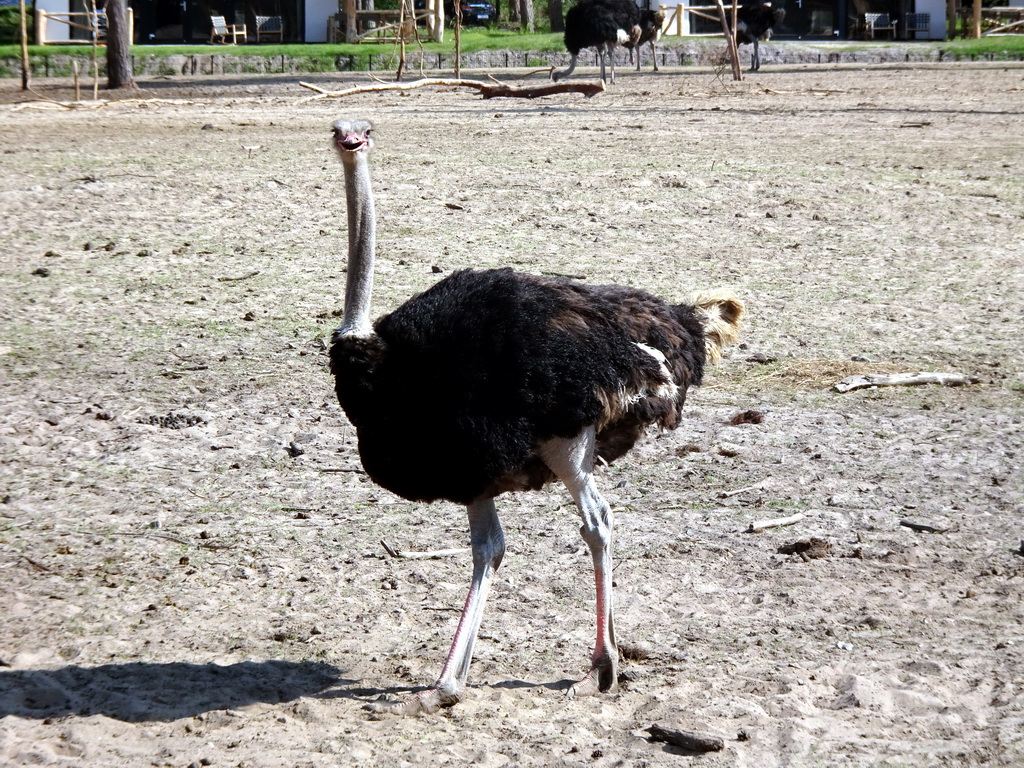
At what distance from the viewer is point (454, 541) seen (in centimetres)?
487

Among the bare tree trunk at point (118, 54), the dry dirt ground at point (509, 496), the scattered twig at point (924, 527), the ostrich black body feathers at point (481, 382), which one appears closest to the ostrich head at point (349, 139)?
the ostrich black body feathers at point (481, 382)

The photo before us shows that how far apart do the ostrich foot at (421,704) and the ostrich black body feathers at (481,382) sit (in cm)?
53

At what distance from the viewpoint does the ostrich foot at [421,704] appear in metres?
3.58

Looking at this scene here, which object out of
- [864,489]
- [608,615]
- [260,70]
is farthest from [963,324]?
[260,70]

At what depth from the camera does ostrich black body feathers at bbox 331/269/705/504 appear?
349cm

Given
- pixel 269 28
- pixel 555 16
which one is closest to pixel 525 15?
pixel 555 16

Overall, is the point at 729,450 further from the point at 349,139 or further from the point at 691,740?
the point at 349,139

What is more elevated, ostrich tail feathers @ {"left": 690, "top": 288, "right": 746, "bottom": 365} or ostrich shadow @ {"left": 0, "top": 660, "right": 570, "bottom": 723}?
ostrich tail feathers @ {"left": 690, "top": 288, "right": 746, "bottom": 365}

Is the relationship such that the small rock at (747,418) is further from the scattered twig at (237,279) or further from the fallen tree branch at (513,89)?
the fallen tree branch at (513,89)

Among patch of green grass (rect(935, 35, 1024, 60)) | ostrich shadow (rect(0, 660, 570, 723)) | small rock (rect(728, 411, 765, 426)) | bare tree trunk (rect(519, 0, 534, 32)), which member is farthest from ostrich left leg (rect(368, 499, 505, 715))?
bare tree trunk (rect(519, 0, 534, 32))

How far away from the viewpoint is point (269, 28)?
36125 mm

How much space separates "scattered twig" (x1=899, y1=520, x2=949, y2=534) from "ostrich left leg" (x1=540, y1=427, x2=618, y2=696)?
1536mm

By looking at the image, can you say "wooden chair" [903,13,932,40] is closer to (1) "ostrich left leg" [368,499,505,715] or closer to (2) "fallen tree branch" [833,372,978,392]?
(2) "fallen tree branch" [833,372,978,392]

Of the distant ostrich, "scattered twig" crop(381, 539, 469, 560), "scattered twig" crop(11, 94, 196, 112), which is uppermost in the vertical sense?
the distant ostrich
